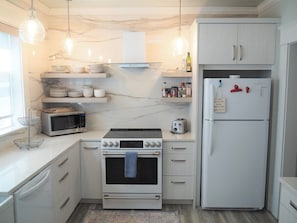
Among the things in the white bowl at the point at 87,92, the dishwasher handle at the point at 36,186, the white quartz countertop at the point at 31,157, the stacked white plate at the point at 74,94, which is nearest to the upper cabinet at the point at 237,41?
the white quartz countertop at the point at 31,157

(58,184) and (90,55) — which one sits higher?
(90,55)

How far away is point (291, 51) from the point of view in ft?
8.70

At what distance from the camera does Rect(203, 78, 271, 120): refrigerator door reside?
2842 mm

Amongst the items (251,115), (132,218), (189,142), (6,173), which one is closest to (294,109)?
(251,115)

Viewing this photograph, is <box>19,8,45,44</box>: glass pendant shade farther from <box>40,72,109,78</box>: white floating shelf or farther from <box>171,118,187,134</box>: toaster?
<box>171,118,187,134</box>: toaster

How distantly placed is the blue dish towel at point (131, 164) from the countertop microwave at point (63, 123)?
34.7 inches

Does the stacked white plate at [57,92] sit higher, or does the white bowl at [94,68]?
the white bowl at [94,68]

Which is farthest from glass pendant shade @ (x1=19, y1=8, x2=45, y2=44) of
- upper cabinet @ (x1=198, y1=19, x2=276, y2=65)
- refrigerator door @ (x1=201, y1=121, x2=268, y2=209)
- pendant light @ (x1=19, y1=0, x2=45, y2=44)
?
refrigerator door @ (x1=201, y1=121, x2=268, y2=209)

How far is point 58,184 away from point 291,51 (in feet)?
8.77

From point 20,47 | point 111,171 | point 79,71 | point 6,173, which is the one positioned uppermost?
point 20,47

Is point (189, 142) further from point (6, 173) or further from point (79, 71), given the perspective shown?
point (6, 173)

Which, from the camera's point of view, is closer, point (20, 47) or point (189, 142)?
point (20, 47)

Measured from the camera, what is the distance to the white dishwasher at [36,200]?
5.82 feet

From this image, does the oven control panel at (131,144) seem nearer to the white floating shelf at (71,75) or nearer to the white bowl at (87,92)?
the white bowl at (87,92)
